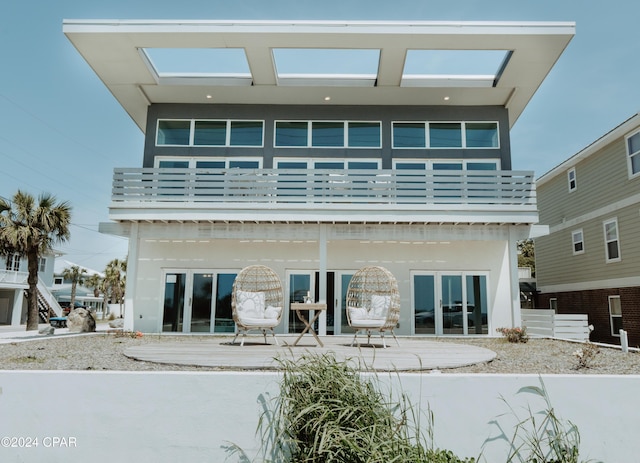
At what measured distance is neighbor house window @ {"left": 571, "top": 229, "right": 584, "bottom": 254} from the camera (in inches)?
605

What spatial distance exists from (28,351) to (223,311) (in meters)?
5.05

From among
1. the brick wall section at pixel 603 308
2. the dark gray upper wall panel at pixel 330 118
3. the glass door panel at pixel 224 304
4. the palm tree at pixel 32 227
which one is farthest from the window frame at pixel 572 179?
the palm tree at pixel 32 227

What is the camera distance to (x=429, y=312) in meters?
11.7

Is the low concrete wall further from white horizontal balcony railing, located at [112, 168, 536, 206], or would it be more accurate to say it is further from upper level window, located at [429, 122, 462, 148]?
upper level window, located at [429, 122, 462, 148]

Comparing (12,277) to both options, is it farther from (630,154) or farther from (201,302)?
(630,154)

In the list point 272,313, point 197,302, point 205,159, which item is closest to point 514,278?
point 272,313

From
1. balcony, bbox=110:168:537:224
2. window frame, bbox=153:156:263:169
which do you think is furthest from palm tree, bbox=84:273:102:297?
balcony, bbox=110:168:537:224

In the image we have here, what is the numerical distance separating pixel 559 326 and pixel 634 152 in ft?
18.7

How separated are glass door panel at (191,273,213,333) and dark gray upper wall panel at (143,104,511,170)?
348 cm

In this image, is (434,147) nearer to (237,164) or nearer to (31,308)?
(237,164)

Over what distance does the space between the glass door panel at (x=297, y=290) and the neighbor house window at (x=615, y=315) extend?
945 centimetres

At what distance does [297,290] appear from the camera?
38.6ft

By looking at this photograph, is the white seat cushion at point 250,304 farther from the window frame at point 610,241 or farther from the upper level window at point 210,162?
the window frame at point 610,241

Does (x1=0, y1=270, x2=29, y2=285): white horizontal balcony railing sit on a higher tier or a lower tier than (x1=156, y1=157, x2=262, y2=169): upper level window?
lower
